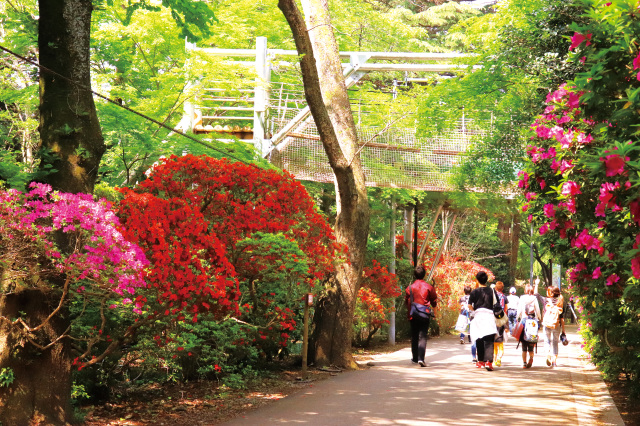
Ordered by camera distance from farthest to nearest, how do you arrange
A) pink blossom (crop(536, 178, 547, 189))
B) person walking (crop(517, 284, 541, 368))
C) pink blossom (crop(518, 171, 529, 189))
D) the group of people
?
person walking (crop(517, 284, 541, 368))
the group of people
pink blossom (crop(518, 171, 529, 189))
pink blossom (crop(536, 178, 547, 189))

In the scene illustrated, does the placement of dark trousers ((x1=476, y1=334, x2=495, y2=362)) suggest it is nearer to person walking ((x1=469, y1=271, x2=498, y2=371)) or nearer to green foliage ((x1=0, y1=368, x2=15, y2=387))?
person walking ((x1=469, y1=271, x2=498, y2=371))

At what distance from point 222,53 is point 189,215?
31.2 feet

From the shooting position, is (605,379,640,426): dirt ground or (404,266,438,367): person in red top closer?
(605,379,640,426): dirt ground

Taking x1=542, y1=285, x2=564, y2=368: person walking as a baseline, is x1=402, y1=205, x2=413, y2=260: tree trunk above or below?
above

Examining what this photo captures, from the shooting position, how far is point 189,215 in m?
9.32

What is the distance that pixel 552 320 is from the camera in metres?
14.1

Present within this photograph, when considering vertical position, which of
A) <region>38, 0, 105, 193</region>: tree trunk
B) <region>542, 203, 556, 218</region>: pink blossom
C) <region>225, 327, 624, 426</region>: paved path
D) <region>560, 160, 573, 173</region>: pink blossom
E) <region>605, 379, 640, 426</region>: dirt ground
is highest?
<region>38, 0, 105, 193</region>: tree trunk

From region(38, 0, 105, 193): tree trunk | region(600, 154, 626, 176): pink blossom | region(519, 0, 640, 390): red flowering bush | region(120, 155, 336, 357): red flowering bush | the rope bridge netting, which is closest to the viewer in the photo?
region(600, 154, 626, 176): pink blossom

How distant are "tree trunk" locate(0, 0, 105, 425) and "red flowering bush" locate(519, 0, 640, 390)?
4.79 meters

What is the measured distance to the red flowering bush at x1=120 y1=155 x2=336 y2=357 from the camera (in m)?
8.77

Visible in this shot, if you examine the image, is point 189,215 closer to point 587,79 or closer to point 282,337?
point 282,337

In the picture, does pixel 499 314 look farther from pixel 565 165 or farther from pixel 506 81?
pixel 565 165

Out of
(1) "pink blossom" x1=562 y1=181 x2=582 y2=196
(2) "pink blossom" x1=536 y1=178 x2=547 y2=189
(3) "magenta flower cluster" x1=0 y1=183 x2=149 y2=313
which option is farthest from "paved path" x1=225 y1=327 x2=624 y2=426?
(1) "pink blossom" x1=562 y1=181 x2=582 y2=196

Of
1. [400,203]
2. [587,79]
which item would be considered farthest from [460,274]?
[587,79]
